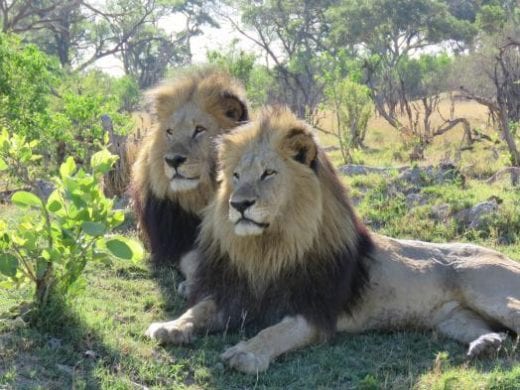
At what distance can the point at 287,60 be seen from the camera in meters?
32.7

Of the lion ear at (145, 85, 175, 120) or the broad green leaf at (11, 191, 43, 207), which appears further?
the lion ear at (145, 85, 175, 120)

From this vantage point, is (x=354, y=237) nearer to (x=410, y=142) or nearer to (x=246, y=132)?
(x=246, y=132)

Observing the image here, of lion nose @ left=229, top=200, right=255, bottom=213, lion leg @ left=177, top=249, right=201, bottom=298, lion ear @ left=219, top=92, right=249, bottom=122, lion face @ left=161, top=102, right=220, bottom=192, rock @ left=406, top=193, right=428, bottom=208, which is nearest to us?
lion nose @ left=229, top=200, right=255, bottom=213

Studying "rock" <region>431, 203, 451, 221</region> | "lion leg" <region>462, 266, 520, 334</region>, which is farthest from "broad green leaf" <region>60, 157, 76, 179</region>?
"rock" <region>431, 203, 451, 221</region>

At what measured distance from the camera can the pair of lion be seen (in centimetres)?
408

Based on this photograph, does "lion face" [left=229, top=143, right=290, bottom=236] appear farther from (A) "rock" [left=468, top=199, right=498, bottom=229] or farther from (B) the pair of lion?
(A) "rock" [left=468, top=199, right=498, bottom=229]

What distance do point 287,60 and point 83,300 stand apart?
28.7m

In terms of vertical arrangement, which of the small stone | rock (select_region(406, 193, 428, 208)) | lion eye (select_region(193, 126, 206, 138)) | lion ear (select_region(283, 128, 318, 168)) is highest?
lion eye (select_region(193, 126, 206, 138))

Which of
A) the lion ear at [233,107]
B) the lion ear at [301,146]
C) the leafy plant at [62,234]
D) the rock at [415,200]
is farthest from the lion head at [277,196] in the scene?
the rock at [415,200]

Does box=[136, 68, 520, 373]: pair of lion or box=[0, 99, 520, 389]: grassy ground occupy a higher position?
box=[136, 68, 520, 373]: pair of lion

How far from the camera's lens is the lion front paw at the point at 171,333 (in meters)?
4.04

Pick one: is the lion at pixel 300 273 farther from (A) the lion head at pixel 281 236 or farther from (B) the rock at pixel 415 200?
(B) the rock at pixel 415 200

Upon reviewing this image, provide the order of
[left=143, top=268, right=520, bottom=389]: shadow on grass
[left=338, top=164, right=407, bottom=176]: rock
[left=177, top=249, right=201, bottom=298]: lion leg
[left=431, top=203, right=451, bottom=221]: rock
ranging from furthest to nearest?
[left=338, top=164, right=407, bottom=176]: rock < [left=431, top=203, right=451, bottom=221]: rock < [left=177, top=249, right=201, bottom=298]: lion leg < [left=143, top=268, right=520, bottom=389]: shadow on grass

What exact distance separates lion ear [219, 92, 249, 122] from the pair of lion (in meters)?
0.96
